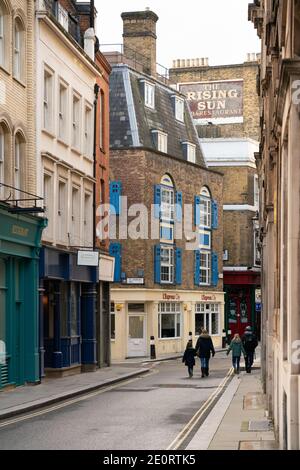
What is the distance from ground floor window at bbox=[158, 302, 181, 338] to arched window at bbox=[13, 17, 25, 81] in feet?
84.3

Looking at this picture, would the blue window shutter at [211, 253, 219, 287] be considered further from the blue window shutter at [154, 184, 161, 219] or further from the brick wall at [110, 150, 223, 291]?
the blue window shutter at [154, 184, 161, 219]

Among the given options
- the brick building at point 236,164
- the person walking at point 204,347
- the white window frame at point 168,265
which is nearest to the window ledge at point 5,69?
the person walking at point 204,347

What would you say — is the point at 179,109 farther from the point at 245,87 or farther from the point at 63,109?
the point at 63,109

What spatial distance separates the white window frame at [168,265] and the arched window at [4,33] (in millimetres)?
26819

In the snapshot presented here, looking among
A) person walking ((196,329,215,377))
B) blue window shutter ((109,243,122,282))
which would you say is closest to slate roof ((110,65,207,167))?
blue window shutter ((109,243,122,282))

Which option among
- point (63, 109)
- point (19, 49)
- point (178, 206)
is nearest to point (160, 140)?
point (178, 206)

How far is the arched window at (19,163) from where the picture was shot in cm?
2906

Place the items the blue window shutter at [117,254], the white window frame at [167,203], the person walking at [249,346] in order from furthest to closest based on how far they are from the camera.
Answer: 1. the white window frame at [167,203]
2. the blue window shutter at [117,254]
3. the person walking at [249,346]

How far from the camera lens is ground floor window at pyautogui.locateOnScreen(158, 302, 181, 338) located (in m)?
54.2

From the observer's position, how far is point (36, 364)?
29.7m

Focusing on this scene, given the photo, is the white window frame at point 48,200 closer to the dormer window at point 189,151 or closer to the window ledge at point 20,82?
the window ledge at point 20,82

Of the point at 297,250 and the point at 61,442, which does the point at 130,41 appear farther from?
the point at 297,250

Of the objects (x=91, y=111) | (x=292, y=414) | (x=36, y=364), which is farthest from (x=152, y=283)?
(x=292, y=414)
